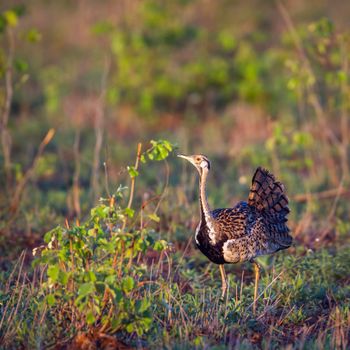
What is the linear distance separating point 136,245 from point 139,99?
7336 mm

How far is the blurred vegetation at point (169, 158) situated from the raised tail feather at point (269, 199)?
1.14 feet

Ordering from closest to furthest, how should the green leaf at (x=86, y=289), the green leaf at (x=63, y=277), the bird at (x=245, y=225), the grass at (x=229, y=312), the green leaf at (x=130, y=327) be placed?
the green leaf at (x=86, y=289) → the green leaf at (x=63, y=277) → the green leaf at (x=130, y=327) → the grass at (x=229, y=312) → the bird at (x=245, y=225)

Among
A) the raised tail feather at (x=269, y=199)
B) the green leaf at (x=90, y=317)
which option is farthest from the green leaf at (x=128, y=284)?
the raised tail feather at (x=269, y=199)

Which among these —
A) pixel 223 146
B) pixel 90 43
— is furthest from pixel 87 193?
pixel 90 43

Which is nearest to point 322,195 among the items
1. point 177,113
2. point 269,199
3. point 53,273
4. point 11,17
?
point 269,199

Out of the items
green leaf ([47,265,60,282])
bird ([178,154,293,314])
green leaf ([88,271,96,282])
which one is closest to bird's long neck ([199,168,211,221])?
bird ([178,154,293,314])

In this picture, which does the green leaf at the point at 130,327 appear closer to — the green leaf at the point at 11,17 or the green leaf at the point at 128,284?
the green leaf at the point at 128,284

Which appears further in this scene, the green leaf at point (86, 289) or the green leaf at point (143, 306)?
the green leaf at point (143, 306)

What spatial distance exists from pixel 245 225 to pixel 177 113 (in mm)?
6415

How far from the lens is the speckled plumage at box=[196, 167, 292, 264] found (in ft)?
17.2

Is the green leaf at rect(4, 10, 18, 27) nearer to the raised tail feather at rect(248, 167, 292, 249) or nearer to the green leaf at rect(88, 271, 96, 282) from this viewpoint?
the raised tail feather at rect(248, 167, 292, 249)

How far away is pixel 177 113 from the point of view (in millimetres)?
11688

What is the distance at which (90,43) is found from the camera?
49.1 feet

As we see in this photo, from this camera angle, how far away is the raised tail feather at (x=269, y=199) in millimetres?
5809
